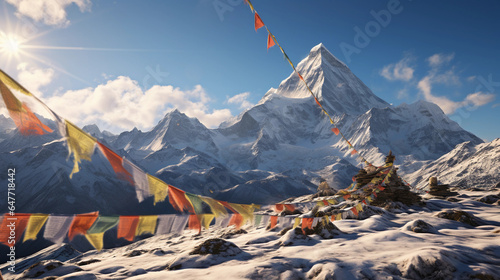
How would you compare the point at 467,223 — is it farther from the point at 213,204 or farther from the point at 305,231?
the point at 213,204

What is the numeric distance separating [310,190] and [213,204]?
604 ft

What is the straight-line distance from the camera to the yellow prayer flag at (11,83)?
13.5 ft

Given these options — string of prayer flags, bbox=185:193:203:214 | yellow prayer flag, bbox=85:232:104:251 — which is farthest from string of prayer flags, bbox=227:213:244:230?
yellow prayer flag, bbox=85:232:104:251

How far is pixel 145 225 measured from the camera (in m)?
6.56

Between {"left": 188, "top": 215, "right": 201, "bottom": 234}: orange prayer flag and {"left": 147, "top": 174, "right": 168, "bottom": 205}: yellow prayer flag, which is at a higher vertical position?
{"left": 147, "top": 174, "right": 168, "bottom": 205}: yellow prayer flag

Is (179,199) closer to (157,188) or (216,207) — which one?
(157,188)

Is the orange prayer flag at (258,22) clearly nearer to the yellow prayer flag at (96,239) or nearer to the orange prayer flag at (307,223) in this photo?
the orange prayer flag at (307,223)

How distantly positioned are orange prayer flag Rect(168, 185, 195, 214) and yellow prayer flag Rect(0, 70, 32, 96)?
3.65m

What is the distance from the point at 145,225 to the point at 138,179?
5.52 feet

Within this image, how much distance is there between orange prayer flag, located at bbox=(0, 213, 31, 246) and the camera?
4.61 meters

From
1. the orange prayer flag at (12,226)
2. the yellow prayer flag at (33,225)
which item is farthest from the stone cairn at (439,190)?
the orange prayer flag at (12,226)

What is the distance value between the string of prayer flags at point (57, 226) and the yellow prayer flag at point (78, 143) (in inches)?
62.2

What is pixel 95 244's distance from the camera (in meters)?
6.02

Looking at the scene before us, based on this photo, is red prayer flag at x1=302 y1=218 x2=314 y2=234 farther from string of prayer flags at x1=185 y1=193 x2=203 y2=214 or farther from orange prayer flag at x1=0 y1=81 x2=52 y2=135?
orange prayer flag at x1=0 y1=81 x2=52 y2=135
